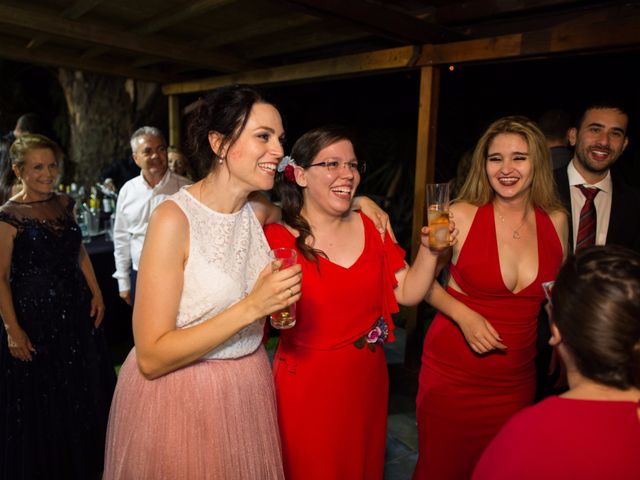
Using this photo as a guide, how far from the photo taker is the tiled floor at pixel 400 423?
2.84 m

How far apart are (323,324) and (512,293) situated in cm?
83

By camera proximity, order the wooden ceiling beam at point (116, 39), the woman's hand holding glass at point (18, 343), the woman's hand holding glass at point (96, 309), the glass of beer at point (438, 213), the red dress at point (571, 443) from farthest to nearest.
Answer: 1. the wooden ceiling beam at point (116, 39)
2. the woman's hand holding glass at point (96, 309)
3. the woman's hand holding glass at point (18, 343)
4. the glass of beer at point (438, 213)
5. the red dress at point (571, 443)

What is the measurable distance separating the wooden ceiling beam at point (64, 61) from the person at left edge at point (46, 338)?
3.59m

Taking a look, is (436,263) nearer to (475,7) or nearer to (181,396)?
(181,396)

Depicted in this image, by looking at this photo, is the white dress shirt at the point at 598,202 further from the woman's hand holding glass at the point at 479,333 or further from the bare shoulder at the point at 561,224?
the woman's hand holding glass at the point at 479,333

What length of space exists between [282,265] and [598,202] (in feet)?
6.51

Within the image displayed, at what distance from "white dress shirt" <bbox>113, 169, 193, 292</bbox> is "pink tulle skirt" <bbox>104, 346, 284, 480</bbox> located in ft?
7.79

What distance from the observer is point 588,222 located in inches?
96.6

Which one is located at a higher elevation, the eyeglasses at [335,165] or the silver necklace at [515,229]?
the eyeglasses at [335,165]

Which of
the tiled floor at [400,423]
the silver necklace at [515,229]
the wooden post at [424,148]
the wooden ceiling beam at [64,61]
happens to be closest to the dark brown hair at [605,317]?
the silver necklace at [515,229]

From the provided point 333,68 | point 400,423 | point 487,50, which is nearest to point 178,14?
point 333,68

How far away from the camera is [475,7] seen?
3.46 m

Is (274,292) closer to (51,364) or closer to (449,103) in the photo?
(51,364)

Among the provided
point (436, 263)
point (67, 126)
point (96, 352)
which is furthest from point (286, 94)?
point (436, 263)
